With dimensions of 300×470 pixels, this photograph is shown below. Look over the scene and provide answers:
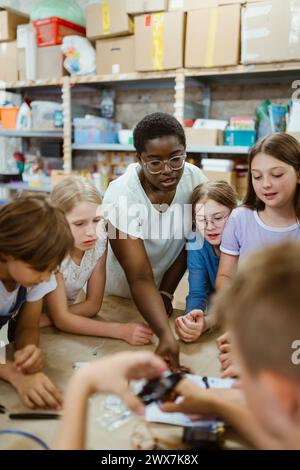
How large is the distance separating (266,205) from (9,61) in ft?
10.2

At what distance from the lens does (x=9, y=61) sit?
366 cm

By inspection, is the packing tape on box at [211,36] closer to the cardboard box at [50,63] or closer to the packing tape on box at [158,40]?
the packing tape on box at [158,40]

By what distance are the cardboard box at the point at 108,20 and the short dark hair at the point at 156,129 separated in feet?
6.32

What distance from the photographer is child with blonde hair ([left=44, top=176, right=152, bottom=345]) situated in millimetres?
1291

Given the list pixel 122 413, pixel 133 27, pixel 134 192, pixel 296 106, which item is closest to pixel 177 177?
pixel 134 192

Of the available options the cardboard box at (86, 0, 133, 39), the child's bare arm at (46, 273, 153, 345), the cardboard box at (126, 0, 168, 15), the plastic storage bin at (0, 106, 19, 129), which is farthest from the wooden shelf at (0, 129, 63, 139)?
the child's bare arm at (46, 273, 153, 345)

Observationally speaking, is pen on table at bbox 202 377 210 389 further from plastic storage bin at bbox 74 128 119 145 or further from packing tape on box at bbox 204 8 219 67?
plastic storage bin at bbox 74 128 119 145

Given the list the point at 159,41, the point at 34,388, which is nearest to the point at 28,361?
the point at 34,388

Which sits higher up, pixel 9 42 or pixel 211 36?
pixel 9 42

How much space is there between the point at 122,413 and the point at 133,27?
2.88 meters

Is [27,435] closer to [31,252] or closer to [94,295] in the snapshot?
[31,252]

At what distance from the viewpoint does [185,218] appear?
63.4 inches

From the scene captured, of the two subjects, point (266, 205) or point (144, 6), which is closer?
point (266, 205)

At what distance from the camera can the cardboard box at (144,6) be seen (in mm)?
2818
